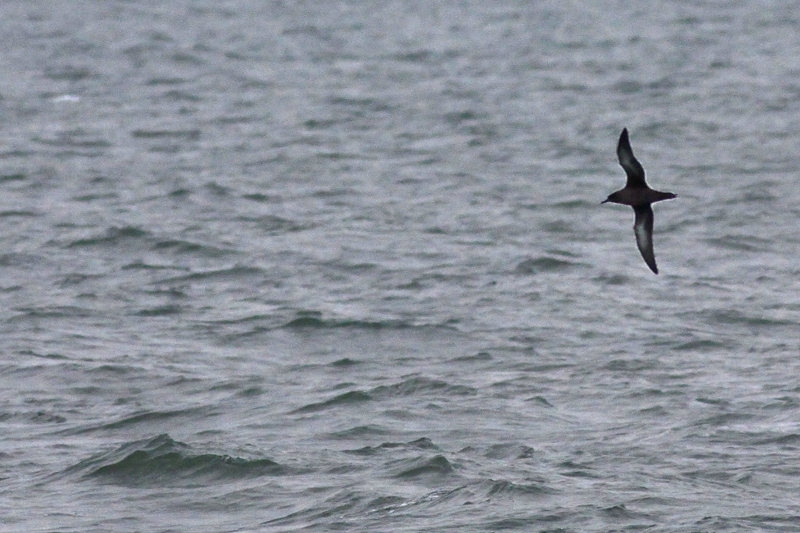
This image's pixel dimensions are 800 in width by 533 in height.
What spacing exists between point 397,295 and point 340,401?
4221 mm

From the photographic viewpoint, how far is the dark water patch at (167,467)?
14.5 m

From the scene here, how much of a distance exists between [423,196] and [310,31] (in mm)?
18332

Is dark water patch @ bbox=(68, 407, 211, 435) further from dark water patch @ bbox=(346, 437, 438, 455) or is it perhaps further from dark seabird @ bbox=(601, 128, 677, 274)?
dark seabird @ bbox=(601, 128, 677, 274)

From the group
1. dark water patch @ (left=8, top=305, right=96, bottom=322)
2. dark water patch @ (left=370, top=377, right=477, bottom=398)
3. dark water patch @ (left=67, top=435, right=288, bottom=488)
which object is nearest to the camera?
dark water patch @ (left=67, top=435, right=288, bottom=488)

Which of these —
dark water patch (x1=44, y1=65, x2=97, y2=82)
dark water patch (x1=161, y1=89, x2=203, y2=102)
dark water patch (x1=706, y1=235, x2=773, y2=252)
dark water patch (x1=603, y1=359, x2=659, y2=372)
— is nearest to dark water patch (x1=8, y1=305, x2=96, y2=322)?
dark water patch (x1=603, y1=359, x2=659, y2=372)

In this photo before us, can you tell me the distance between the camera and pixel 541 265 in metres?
21.6

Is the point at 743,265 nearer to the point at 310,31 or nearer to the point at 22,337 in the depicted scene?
the point at 22,337

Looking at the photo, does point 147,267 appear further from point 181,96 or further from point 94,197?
point 181,96

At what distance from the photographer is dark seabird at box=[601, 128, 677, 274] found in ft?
45.9

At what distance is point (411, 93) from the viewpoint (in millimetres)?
34625

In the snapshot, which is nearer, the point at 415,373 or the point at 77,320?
the point at 415,373

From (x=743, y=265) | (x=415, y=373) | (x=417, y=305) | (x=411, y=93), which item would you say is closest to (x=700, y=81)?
(x=411, y=93)

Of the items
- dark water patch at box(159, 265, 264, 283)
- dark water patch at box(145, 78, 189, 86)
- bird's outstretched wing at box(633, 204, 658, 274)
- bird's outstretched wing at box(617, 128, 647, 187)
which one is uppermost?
bird's outstretched wing at box(617, 128, 647, 187)

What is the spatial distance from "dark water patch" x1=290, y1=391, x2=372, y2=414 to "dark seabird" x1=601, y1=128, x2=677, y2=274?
12.1 feet
